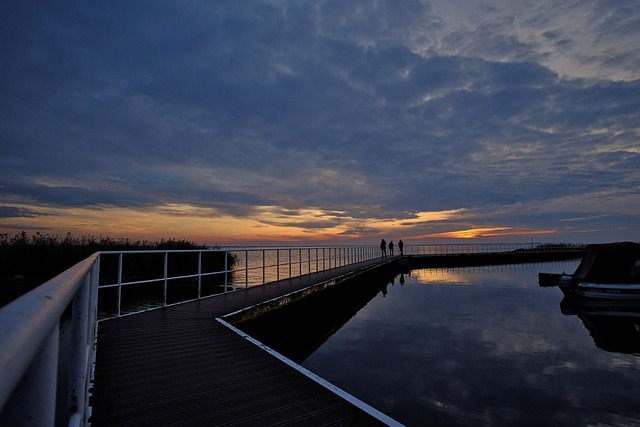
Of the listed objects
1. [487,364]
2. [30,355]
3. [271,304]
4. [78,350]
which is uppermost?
[30,355]

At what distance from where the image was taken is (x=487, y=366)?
782 centimetres

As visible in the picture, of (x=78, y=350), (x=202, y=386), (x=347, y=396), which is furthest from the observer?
(x=202, y=386)

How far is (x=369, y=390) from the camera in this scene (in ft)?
22.1

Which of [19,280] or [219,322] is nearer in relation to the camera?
[219,322]

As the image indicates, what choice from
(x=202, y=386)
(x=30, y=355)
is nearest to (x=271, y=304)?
(x=202, y=386)

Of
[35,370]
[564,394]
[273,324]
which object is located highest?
[35,370]

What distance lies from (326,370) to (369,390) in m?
1.34

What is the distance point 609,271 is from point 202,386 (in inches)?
639

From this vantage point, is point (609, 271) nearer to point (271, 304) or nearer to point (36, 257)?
point (271, 304)

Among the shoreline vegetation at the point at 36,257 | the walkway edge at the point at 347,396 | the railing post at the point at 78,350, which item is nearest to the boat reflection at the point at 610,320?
the walkway edge at the point at 347,396

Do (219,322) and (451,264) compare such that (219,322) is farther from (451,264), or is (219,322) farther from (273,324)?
(451,264)

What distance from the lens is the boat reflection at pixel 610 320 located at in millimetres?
9682

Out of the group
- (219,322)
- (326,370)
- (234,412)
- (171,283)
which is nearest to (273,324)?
(326,370)

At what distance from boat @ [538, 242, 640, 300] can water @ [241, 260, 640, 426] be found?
3.10 feet
